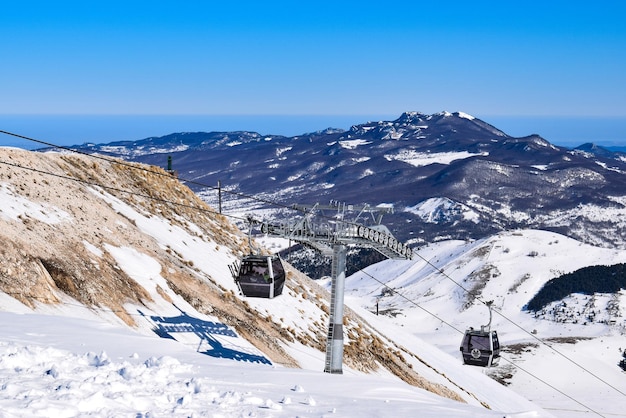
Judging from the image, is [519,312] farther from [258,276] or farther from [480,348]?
[258,276]

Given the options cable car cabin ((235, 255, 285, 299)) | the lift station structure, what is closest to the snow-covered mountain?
cable car cabin ((235, 255, 285, 299))

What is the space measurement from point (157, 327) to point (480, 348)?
17.2 meters

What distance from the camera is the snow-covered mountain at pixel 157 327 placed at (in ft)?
44.4

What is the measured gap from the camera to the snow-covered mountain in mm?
13539

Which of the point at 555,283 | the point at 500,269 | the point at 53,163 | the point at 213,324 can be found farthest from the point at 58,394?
the point at 500,269

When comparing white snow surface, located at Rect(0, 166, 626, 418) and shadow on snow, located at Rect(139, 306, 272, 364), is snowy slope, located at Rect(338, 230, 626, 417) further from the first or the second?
shadow on snow, located at Rect(139, 306, 272, 364)

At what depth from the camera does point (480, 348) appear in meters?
36.8

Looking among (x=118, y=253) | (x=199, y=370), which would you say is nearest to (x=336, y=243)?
(x=199, y=370)

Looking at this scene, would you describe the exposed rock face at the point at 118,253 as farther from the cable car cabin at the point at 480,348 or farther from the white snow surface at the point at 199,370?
the cable car cabin at the point at 480,348

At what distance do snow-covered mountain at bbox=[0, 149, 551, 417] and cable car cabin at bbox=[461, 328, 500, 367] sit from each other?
8.92 ft

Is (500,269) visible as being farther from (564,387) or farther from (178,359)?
(178,359)

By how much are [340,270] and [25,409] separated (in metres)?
15.3

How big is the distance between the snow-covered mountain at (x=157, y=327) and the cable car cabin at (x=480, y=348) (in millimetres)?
2718

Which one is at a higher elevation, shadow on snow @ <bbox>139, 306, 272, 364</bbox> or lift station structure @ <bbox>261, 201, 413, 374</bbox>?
lift station structure @ <bbox>261, 201, 413, 374</bbox>
